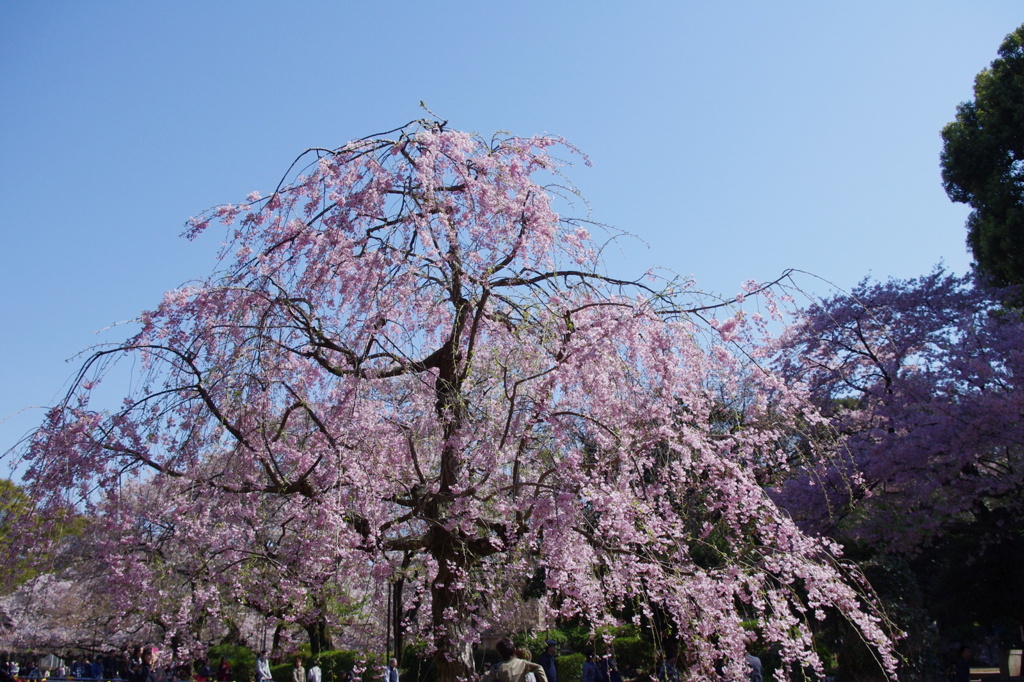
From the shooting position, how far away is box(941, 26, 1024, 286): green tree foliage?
1370 cm

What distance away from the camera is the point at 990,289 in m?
13.6

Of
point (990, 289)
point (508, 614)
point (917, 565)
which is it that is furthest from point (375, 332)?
point (990, 289)

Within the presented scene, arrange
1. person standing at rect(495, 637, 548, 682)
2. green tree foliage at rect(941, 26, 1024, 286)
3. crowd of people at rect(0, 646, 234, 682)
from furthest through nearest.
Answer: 1. green tree foliage at rect(941, 26, 1024, 286)
2. crowd of people at rect(0, 646, 234, 682)
3. person standing at rect(495, 637, 548, 682)

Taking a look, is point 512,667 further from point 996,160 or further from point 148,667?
point 996,160

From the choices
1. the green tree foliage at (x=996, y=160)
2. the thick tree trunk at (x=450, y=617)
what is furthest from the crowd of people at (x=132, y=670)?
the green tree foliage at (x=996, y=160)

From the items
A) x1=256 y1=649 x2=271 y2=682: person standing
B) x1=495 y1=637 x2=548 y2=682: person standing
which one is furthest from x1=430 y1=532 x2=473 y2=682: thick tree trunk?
x1=256 y1=649 x2=271 y2=682: person standing

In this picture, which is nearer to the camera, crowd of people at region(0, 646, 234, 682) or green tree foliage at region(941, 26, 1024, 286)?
crowd of people at region(0, 646, 234, 682)

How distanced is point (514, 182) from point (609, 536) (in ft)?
9.16

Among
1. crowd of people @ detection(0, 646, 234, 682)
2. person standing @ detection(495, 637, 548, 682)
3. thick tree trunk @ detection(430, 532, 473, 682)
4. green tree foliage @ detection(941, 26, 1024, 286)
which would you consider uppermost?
green tree foliage @ detection(941, 26, 1024, 286)

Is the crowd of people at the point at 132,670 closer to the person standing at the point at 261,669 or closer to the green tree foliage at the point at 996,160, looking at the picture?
the person standing at the point at 261,669

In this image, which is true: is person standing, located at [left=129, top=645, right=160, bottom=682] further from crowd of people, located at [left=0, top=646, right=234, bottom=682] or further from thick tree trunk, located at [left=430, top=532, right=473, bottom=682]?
thick tree trunk, located at [left=430, top=532, right=473, bottom=682]

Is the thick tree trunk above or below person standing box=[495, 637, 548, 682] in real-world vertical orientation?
above

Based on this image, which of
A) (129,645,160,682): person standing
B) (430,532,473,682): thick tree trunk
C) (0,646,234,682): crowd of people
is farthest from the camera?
(0,646,234,682): crowd of people

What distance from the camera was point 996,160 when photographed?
14.1 m
